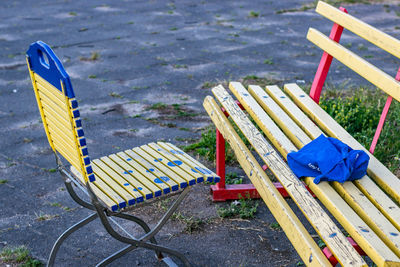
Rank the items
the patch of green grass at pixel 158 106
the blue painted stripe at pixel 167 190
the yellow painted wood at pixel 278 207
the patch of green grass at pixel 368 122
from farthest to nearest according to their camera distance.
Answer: the patch of green grass at pixel 158 106 < the patch of green grass at pixel 368 122 < the blue painted stripe at pixel 167 190 < the yellow painted wood at pixel 278 207

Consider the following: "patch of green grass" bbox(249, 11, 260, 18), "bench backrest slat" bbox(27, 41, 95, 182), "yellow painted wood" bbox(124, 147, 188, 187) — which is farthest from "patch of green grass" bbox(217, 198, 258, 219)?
"patch of green grass" bbox(249, 11, 260, 18)

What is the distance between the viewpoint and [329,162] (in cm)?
244

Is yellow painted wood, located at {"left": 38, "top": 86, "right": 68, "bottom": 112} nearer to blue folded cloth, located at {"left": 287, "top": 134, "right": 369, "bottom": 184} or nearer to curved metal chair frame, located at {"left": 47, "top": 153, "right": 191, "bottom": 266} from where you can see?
curved metal chair frame, located at {"left": 47, "top": 153, "right": 191, "bottom": 266}

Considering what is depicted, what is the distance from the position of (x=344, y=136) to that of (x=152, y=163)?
1.10 metres

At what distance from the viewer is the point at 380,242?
6.46 ft

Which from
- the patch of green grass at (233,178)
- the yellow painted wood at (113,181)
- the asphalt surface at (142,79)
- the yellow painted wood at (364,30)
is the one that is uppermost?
the yellow painted wood at (364,30)

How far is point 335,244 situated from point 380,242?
171 mm

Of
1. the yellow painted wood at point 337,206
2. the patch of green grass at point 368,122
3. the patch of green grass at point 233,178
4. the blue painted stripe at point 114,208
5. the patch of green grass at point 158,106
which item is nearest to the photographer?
the yellow painted wood at point 337,206

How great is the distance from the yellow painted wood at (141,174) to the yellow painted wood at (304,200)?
0.58m

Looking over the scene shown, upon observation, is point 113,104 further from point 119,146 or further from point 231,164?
point 231,164

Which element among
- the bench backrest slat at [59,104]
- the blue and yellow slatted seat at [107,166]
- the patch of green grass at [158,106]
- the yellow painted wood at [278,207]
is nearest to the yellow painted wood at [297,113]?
the yellow painted wood at [278,207]

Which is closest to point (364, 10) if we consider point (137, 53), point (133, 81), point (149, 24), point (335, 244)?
point (149, 24)

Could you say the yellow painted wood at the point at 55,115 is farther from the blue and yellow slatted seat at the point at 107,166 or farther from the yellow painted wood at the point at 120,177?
the yellow painted wood at the point at 120,177

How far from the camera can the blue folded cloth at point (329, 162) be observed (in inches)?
94.6
